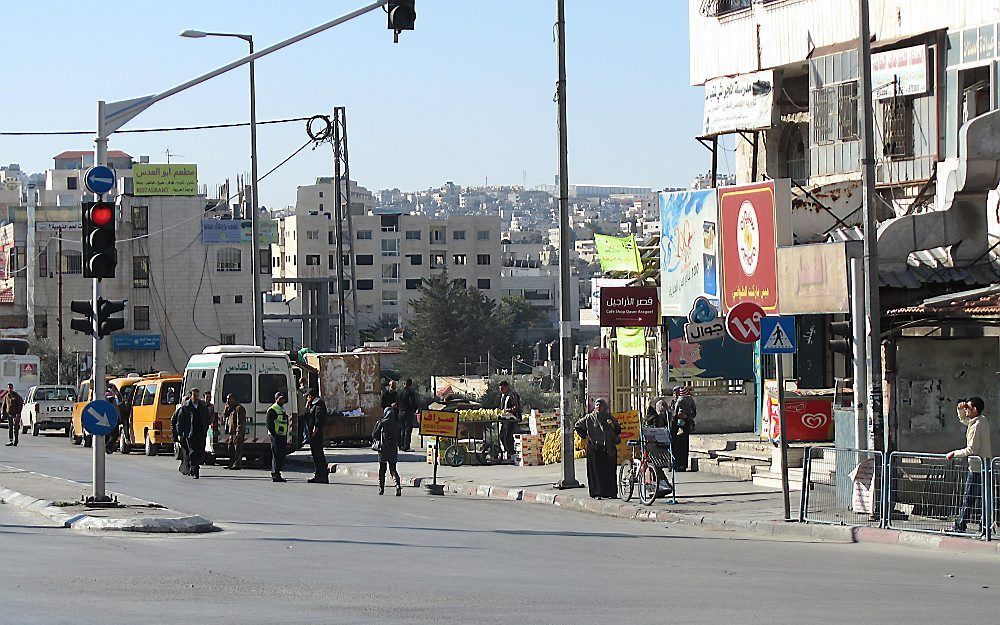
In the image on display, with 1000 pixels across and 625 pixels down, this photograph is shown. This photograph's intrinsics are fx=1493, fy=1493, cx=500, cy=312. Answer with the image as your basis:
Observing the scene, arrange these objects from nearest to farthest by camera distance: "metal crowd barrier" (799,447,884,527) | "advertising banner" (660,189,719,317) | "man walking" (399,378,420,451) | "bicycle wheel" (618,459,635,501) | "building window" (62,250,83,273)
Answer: "metal crowd barrier" (799,447,884,527) → "bicycle wheel" (618,459,635,501) → "advertising banner" (660,189,719,317) → "man walking" (399,378,420,451) → "building window" (62,250,83,273)

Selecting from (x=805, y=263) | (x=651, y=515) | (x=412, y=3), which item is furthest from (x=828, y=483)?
(x=412, y=3)

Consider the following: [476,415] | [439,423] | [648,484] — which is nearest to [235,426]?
[476,415]

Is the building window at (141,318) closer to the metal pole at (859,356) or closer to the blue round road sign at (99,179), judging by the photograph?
the blue round road sign at (99,179)

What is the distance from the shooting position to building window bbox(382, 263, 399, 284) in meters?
152

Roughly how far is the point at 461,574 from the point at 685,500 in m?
9.45

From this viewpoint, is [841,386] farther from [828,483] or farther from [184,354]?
[184,354]

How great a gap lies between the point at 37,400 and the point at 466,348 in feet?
217

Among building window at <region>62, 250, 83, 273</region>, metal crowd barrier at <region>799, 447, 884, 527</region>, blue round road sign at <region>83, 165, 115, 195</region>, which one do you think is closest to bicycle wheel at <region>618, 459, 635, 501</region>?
metal crowd barrier at <region>799, 447, 884, 527</region>

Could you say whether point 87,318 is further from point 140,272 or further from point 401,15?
point 140,272

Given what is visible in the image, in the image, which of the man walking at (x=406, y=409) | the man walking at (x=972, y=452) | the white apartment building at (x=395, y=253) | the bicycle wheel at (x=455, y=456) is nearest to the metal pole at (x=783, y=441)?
the man walking at (x=972, y=452)

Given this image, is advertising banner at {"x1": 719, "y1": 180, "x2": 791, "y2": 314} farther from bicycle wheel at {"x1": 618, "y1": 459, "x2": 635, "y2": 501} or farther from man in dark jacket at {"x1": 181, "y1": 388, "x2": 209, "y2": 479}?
man in dark jacket at {"x1": 181, "y1": 388, "x2": 209, "y2": 479}

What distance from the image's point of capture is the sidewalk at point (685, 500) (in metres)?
18.0

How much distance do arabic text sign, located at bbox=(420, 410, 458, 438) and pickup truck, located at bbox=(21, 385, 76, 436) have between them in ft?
76.6

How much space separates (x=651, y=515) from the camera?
21031mm
